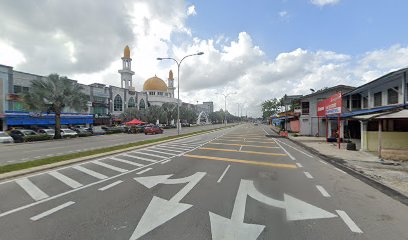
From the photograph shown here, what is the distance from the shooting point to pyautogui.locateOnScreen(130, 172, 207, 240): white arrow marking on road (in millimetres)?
4625

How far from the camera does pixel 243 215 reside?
523cm

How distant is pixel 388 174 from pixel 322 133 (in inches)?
1029

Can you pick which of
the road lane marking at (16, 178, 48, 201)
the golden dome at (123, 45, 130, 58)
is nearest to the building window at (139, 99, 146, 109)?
the golden dome at (123, 45, 130, 58)

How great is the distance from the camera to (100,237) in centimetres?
427

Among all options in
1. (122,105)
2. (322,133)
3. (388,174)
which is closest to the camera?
(388,174)

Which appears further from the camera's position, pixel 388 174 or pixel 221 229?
pixel 388 174

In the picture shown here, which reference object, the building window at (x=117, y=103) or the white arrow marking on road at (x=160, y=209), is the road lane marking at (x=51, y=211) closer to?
the white arrow marking on road at (x=160, y=209)

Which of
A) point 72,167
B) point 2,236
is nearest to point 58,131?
point 72,167

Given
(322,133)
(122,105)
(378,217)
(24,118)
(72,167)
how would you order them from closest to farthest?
(378,217) < (72,167) < (322,133) < (24,118) < (122,105)

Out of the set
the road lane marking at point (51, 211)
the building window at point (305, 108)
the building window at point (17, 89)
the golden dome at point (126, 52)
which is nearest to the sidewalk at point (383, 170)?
the road lane marking at point (51, 211)

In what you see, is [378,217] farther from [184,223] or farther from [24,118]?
[24,118]

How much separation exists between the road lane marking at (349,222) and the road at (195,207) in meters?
0.02

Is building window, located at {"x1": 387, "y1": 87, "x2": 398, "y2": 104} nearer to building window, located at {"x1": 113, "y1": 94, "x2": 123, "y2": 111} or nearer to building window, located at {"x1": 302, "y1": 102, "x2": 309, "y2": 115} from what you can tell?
building window, located at {"x1": 302, "y1": 102, "x2": 309, "y2": 115}

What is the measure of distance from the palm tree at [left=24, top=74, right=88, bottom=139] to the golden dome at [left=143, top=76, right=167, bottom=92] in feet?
219
